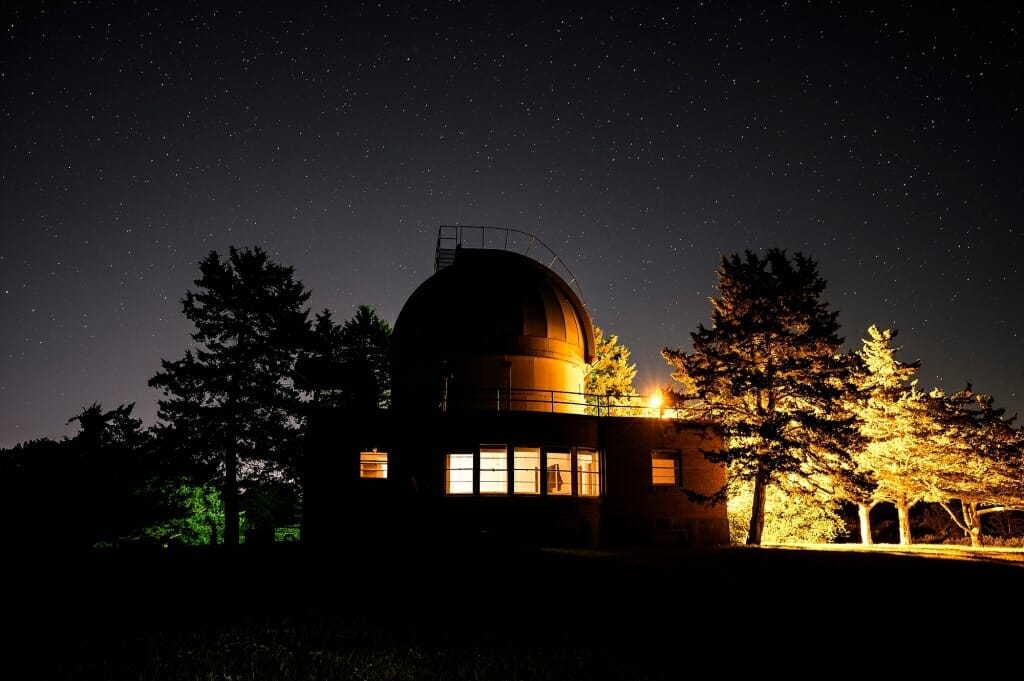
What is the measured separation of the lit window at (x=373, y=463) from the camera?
24359 mm

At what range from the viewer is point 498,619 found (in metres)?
9.41

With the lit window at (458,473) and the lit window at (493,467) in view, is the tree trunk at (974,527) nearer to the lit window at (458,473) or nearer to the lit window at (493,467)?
the lit window at (493,467)

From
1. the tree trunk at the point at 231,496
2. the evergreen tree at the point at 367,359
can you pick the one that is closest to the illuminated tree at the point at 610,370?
the evergreen tree at the point at 367,359

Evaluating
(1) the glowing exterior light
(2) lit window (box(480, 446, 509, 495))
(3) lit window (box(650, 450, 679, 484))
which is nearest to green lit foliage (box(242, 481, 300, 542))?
(2) lit window (box(480, 446, 509, 495))

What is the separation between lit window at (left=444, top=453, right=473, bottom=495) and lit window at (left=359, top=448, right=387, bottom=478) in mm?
2444

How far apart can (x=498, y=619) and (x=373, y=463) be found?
629 inches

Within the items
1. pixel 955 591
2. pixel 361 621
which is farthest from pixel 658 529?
pixel 361 621

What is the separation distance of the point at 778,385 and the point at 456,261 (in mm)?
15399

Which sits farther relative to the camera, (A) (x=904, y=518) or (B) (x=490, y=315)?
(A) (x=904, y=518)

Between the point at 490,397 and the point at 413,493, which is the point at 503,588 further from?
the point at 490,397

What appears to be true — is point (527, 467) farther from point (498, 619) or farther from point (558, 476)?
point (498, 619)

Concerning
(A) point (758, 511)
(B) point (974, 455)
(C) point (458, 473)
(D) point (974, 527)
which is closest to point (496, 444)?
(C) point (458, 473)

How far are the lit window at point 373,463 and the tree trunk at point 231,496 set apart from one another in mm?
10515

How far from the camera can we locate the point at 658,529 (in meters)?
25.2
